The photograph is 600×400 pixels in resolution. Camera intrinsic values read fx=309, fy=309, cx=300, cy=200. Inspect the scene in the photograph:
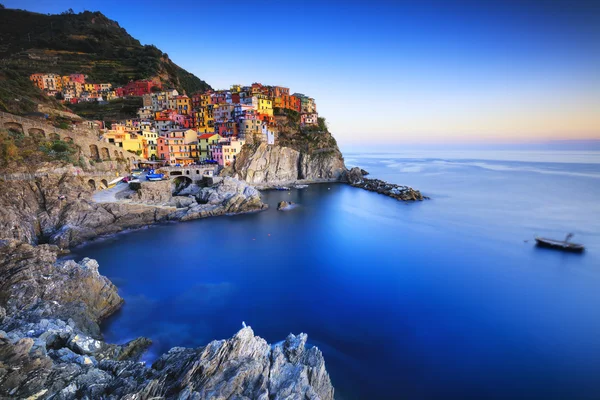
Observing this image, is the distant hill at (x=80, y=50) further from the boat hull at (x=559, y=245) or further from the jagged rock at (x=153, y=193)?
the boat hull at (x=559, y=245)

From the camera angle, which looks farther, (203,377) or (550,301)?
(550,301)

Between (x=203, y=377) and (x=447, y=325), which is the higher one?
(x=203, y=377)

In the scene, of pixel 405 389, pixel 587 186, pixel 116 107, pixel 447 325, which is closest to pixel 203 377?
pixel 405 389

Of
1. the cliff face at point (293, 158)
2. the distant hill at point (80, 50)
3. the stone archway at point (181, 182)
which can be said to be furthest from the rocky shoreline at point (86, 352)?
the distant hill at point (80, 50)

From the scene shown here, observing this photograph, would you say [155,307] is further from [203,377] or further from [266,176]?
[266,176]

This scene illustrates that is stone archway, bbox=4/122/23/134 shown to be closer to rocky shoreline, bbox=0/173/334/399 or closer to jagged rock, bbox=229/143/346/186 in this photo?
rocky shoreline, bbox=0/173/334/399

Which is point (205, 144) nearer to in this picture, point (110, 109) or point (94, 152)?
point (94, 152)

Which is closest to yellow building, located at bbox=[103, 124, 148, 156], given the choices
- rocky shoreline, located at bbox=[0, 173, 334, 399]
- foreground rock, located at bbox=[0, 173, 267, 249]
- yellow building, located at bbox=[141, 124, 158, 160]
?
yellow building, located at bbox=[141, 124, 158, 160]
